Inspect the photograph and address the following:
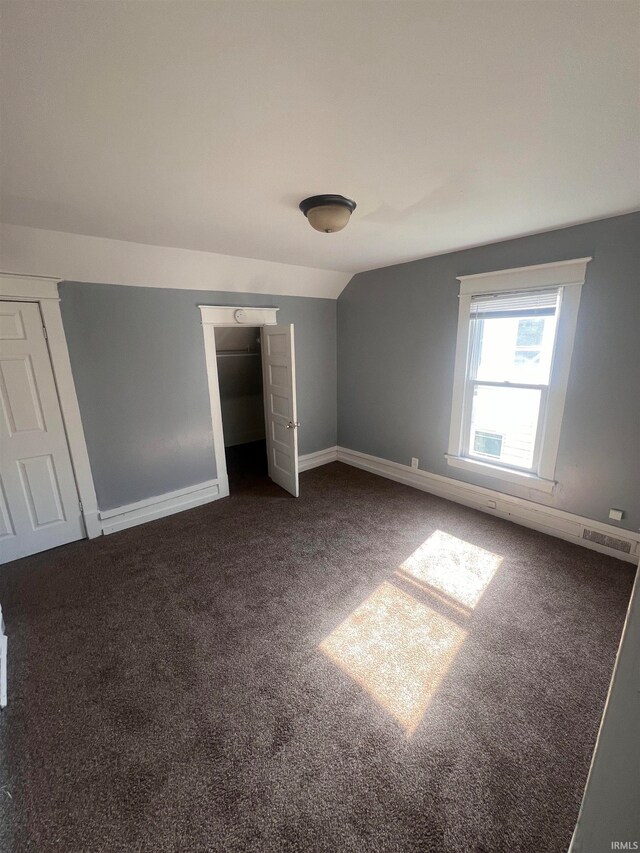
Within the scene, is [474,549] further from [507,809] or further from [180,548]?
[180,548]

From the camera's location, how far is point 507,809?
125 centimetres

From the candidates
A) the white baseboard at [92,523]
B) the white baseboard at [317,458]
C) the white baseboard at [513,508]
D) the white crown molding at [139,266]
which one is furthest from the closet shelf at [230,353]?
the white baseboard at [92,523]

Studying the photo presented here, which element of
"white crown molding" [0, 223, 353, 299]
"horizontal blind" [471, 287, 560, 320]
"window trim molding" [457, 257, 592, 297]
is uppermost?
"white crown molding" [0, 223, 353, 299]

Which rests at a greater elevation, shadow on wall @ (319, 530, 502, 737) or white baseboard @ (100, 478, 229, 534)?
white baseboard @ (100, 478, 229, 534)

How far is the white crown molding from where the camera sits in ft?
7.68

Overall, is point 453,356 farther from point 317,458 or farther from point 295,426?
point 317,458

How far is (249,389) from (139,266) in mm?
2916

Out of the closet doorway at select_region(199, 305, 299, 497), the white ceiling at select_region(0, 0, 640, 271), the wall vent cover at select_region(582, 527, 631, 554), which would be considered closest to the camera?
the white ceiling at select_region(0, 0, 640, 271)

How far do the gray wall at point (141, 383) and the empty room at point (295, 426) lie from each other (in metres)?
0.03

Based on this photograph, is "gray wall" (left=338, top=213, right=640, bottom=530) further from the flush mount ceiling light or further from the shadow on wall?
the flush mount ceiling light

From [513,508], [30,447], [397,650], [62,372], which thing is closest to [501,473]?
[513,508]

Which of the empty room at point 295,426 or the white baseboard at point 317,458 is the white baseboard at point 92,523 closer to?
the empty room at point 295,426

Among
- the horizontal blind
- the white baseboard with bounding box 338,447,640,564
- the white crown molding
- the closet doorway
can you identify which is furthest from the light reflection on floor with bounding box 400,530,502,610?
the white crown molding

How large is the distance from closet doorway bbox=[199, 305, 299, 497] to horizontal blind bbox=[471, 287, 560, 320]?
5.84 feet
